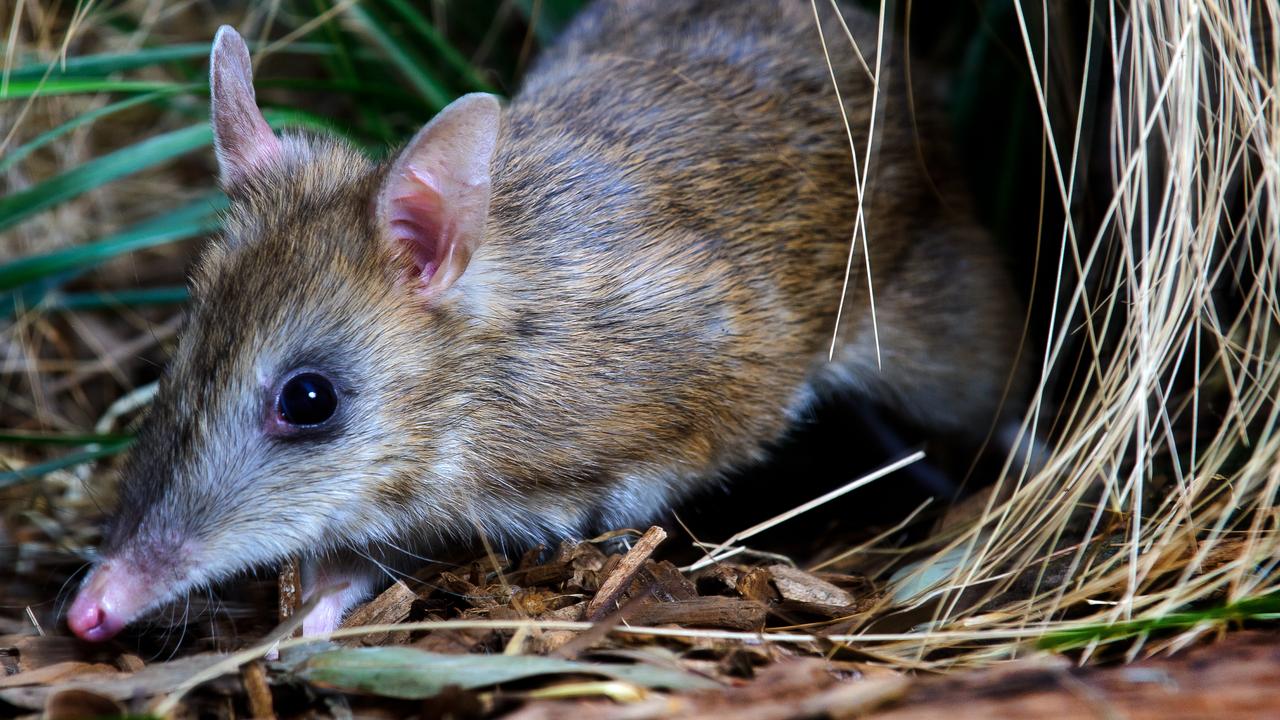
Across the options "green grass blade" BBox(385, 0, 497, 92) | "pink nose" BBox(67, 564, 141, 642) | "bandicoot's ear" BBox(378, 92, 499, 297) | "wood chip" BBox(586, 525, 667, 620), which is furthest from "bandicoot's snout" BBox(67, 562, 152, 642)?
"green grass blade" BBox(385, 0, 497, 92)

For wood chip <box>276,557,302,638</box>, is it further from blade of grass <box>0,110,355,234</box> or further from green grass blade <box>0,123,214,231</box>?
green grass blade <box>0,123,214,231</box>

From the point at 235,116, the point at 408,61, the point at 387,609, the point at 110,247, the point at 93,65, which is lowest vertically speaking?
the point at 387,609

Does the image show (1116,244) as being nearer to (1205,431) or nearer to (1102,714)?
(1205,431)

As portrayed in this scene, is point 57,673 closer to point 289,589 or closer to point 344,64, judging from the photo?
point 289,589

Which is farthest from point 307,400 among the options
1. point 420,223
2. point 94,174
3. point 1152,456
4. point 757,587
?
point 1152,456

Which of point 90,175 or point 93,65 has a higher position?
point 93,65

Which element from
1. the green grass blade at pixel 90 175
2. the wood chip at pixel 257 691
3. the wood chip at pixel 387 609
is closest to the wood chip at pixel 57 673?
the wood chip at pixel 257 691

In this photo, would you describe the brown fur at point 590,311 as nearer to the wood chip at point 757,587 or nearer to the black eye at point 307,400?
the black eye at point 307,400
